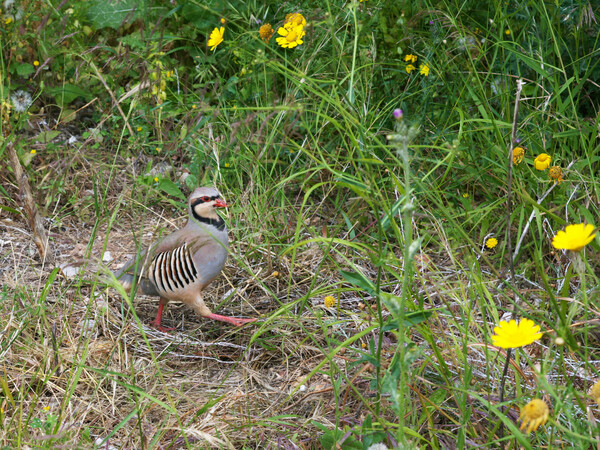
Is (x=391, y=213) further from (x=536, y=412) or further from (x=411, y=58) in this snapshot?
→ (x=411, y=58)

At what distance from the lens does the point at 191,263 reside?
3260mm

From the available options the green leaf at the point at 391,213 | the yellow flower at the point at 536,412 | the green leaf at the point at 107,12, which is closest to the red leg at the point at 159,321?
the green leaf at the point at 391,213

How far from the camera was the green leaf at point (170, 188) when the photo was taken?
4.08 metres

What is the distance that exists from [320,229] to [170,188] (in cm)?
92

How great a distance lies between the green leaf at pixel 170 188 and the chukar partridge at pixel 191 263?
66 cm

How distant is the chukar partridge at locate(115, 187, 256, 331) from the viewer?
326 centimetres

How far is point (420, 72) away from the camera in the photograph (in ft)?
12.0

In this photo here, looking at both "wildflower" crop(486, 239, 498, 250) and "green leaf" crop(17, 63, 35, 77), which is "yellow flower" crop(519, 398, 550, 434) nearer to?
"wildflower" crop(486, 239, 498, 250)

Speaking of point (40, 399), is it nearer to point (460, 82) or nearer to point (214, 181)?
point (214, 181)

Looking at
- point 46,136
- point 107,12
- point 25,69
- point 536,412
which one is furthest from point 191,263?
point 107,12

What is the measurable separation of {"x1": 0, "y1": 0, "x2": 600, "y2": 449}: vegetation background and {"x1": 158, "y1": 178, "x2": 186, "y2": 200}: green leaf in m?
0.02

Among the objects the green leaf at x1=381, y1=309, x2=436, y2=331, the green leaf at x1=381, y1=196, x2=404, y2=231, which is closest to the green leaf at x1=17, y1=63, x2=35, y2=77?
the green leaf at x1=381, y1=196, x2=404, y2=231

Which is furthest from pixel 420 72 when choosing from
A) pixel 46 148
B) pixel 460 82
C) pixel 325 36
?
pixel 46 148

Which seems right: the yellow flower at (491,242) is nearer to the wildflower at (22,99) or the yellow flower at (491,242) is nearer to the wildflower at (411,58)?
the wildflower at (411,58)
